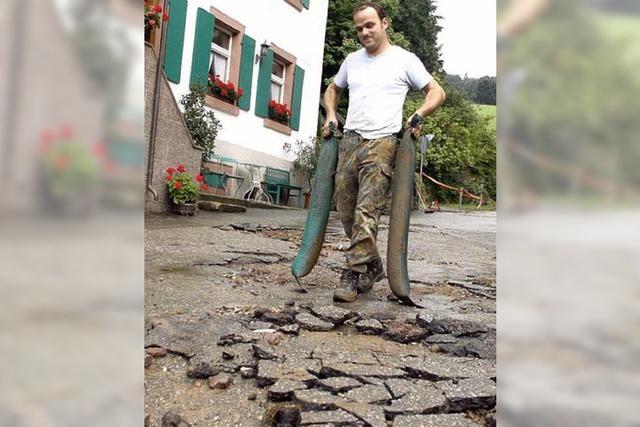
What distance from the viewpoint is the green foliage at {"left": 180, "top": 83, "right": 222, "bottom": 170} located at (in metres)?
2.23

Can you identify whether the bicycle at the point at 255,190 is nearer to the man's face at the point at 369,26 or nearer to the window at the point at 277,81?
the window at the point at 277,81

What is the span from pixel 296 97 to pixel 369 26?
668 millimetres

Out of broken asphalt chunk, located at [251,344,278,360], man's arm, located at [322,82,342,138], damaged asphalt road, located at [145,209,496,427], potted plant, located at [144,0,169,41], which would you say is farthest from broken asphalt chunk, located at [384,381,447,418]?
man's arm, located at [322,82,342,138]

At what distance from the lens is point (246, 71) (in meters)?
2.39

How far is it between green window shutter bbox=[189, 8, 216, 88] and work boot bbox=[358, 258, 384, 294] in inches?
44.6

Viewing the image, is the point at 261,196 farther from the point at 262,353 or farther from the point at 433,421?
the point at 433,421

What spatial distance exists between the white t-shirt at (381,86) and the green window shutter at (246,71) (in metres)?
0.43

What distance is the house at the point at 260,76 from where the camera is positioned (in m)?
2.35

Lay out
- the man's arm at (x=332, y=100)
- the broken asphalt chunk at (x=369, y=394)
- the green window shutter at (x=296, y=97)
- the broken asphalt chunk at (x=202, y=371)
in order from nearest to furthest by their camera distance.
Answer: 1. the broken asphalt chunk at (x=369, y=394)
2. the broken asphalt chunk at (x=202, y=371)
3. the man's arm at (x=332, y=100)
4. the green window shutter at (x=296, y=97)

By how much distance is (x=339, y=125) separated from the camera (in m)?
2.36
